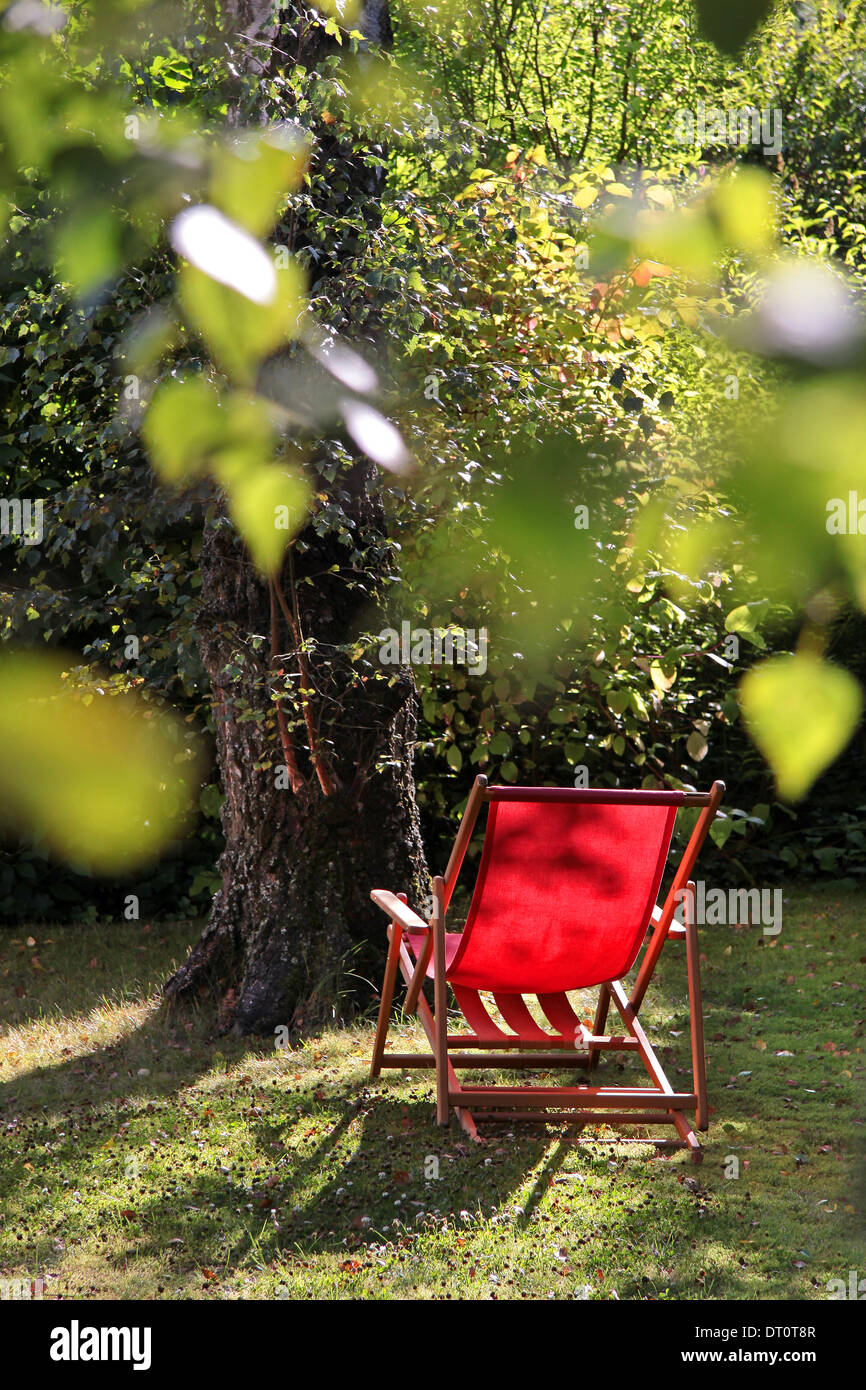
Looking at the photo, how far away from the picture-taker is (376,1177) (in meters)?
3.25

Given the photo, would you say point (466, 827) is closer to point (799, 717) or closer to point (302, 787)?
point (302, 787)

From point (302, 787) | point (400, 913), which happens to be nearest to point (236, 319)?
point (400, 913)

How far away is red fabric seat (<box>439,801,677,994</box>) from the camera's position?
3395mm

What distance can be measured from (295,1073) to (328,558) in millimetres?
1903

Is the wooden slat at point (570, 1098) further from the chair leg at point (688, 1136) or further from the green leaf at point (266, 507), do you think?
the green leaf at point (266, 507)

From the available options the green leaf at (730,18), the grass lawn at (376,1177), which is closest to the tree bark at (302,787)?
the grass lawn at (376,1177)

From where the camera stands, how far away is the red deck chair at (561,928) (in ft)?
10.9

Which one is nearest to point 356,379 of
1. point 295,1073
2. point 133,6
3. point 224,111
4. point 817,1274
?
point 133,6

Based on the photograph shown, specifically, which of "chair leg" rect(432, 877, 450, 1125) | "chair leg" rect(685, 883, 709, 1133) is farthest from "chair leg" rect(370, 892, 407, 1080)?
"chair leg" rect(685, 883, 709, 1133)

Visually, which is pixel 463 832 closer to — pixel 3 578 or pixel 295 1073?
pixel 295 1073

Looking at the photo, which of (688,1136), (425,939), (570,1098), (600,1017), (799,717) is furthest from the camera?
(600,1017)

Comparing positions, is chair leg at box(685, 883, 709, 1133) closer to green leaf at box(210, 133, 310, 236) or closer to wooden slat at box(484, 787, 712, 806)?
wooden slat at box(484, 787, 712, 806)

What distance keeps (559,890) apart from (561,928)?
0.43 feet
